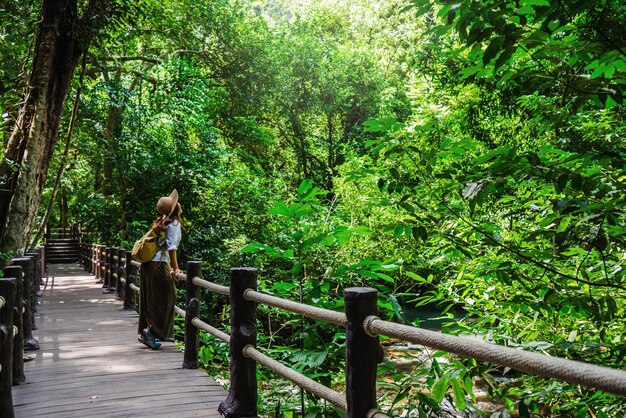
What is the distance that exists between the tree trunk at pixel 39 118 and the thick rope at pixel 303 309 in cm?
714

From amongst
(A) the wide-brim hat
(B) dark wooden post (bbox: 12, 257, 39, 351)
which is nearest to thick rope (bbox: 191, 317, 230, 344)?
(A) the wide-brim hat

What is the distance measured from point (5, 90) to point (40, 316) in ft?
13.6

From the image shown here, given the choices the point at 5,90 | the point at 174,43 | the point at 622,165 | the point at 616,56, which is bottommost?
the point at 622,165

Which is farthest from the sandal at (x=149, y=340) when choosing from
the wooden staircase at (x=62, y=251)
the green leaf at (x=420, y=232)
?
the wooden staircase at (x=62, y=251)

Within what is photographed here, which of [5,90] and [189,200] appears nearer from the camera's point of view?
[5,90]

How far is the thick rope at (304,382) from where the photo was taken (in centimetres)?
295

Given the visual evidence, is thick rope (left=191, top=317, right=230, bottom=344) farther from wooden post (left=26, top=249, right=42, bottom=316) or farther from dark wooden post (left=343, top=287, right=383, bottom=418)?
wooden post (left=26, top=249, right=42, bottom=316)

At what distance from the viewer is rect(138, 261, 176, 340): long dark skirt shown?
22.3 ft

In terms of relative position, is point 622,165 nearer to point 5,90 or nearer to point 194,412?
point 194,412

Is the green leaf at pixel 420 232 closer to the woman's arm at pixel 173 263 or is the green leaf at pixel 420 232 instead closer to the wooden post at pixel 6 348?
the wooden post at pixel 6 348

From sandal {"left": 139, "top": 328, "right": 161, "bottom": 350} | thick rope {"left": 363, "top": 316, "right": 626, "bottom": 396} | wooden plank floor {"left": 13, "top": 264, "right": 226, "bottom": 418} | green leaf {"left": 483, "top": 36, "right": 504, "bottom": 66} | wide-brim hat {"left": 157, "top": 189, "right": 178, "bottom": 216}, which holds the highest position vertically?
green leaf {"left": 483, "top": 36, "right": 504, "bottom": 66}

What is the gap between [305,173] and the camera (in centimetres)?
3041

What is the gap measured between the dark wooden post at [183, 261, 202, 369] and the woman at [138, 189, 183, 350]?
1.69ft

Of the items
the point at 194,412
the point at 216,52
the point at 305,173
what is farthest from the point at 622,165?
the point at 305,173
